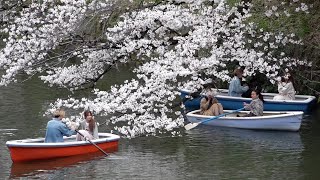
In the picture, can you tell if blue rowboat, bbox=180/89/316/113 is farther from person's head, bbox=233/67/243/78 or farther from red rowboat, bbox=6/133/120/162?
red rowboat, bbox=6/133/120/162

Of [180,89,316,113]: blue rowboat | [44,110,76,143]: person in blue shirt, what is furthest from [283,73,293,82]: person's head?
[44,110,76,143]: person in blue shirt

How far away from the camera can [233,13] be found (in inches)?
766

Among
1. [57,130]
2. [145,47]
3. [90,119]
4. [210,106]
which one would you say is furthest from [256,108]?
[57,130]

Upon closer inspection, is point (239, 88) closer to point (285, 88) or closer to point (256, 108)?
point (285, 88)

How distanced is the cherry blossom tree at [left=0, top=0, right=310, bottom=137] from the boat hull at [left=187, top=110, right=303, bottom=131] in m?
1.07

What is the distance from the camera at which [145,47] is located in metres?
19.0

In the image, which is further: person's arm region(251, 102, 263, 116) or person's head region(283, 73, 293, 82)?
person's head region(283, 73, 293, 82)

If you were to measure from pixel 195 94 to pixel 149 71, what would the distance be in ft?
9.92

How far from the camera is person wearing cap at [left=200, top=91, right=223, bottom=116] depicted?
774 inches

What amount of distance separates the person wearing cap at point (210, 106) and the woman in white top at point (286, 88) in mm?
2321

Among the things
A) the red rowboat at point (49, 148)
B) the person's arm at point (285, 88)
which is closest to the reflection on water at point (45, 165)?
the red rowboat at point (49, 148)

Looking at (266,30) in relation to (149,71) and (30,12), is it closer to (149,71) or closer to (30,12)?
(149,71)

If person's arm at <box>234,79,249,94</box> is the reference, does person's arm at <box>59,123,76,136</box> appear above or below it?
below

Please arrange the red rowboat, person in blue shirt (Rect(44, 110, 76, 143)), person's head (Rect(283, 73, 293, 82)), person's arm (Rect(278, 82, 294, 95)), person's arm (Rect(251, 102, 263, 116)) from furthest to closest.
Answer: person's arm (Rect(278, 82, 294, 95))
person's head (Rect(283, 73, 293, 82))
person's arm (Rect(251, 102, 263, 116))
person in blue shirt (Rect(44, 110, 76, 143))
the red rowboat
